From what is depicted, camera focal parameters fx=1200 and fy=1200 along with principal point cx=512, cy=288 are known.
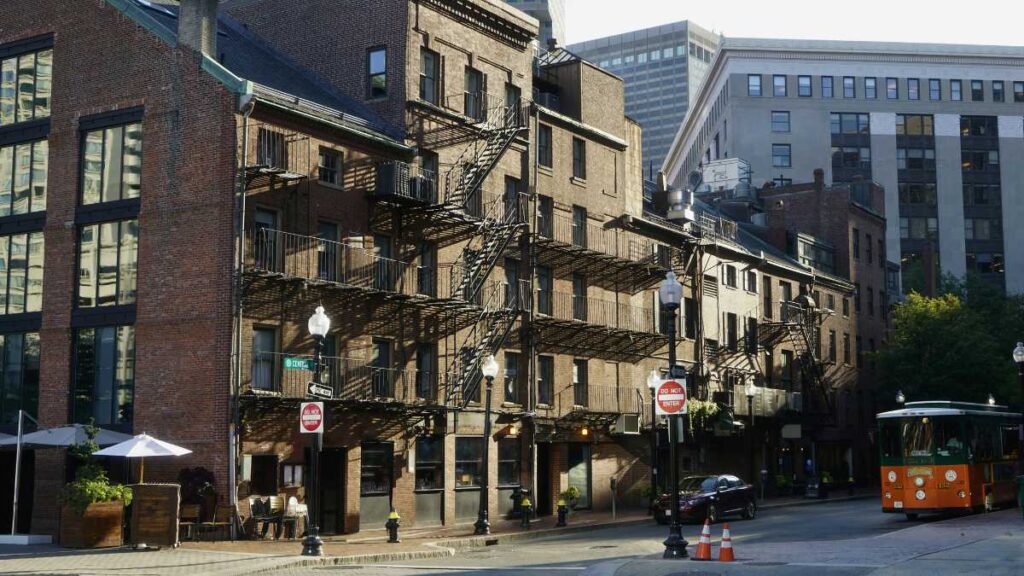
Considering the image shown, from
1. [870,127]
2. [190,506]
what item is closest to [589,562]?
[190,506]

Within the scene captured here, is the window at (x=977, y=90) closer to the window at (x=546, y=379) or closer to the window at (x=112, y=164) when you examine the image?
the window at (x=546, y=379)

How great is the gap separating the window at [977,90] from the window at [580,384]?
75.1 meters

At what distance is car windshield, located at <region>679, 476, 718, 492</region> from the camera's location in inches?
1506

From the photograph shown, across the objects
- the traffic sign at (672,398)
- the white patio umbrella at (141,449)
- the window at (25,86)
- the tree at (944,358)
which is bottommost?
the white patio umbrella at (141,449)

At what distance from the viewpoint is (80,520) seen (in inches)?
1092

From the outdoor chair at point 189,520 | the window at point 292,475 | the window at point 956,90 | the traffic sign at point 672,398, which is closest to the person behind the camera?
the traffic sign at point 672,398

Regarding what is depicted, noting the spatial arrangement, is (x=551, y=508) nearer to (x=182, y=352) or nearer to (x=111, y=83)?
(x=182, y=352)

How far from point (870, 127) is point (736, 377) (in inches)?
2162

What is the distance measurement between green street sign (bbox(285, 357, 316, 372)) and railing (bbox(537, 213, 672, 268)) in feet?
57.8

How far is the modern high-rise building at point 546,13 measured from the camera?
151 meters

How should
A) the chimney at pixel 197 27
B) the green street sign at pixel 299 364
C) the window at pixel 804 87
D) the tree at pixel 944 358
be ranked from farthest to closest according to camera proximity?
the window at pixel 804 87
the tree at pixel 944 358
the chimney at pixel 197 27
the green street sign at pixel 299 364

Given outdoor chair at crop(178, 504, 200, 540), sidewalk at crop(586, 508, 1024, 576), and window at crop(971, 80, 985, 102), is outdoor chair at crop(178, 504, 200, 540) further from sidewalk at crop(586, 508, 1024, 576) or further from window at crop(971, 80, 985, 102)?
window at crop(971, 80, 985, 102)

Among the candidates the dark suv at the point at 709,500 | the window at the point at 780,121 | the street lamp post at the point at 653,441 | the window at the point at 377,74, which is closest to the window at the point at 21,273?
the window at the point at 377,74

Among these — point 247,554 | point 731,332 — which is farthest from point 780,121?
point 247,554
